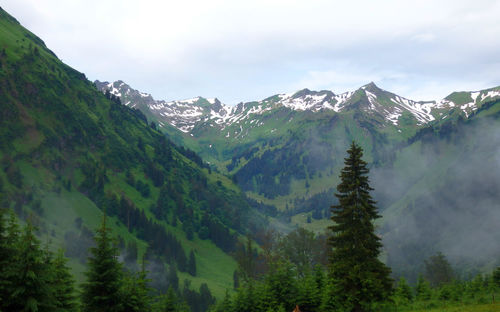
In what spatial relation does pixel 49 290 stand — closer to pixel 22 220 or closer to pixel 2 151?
pixel 22 220

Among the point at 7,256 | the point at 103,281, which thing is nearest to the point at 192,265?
the point at 103,281

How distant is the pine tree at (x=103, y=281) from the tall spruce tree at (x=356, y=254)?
2004 centimetres

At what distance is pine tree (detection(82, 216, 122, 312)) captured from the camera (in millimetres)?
25469

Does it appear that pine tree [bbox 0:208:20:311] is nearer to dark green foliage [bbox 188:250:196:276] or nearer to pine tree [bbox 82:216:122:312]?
pine tree [bbox 82:216:122:312]

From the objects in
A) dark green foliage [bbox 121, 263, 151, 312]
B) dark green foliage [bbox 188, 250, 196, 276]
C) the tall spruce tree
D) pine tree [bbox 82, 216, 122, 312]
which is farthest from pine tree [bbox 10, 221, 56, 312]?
dark green foliage [bbox 188, 250, 196, 276]

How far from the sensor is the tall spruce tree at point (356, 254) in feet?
105

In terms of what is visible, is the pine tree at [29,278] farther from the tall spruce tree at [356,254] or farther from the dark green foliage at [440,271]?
the dark green foliage at [440,271]

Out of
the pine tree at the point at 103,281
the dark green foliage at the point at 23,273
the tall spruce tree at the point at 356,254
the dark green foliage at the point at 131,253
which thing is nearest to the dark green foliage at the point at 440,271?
the tall spruce tree at the point at 356,254

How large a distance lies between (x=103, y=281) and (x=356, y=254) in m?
22.9

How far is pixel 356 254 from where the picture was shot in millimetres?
33469

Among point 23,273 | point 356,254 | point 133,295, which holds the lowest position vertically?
point 133,295

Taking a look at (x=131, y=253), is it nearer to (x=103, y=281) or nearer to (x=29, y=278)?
(x=103, y=281)

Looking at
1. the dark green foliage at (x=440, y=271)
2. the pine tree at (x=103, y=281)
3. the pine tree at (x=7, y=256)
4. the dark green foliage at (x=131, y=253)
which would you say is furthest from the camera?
the dark green foliage at (x=131, y=253)

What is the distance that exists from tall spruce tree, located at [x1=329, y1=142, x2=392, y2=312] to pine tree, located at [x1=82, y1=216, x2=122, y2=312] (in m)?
20.0
